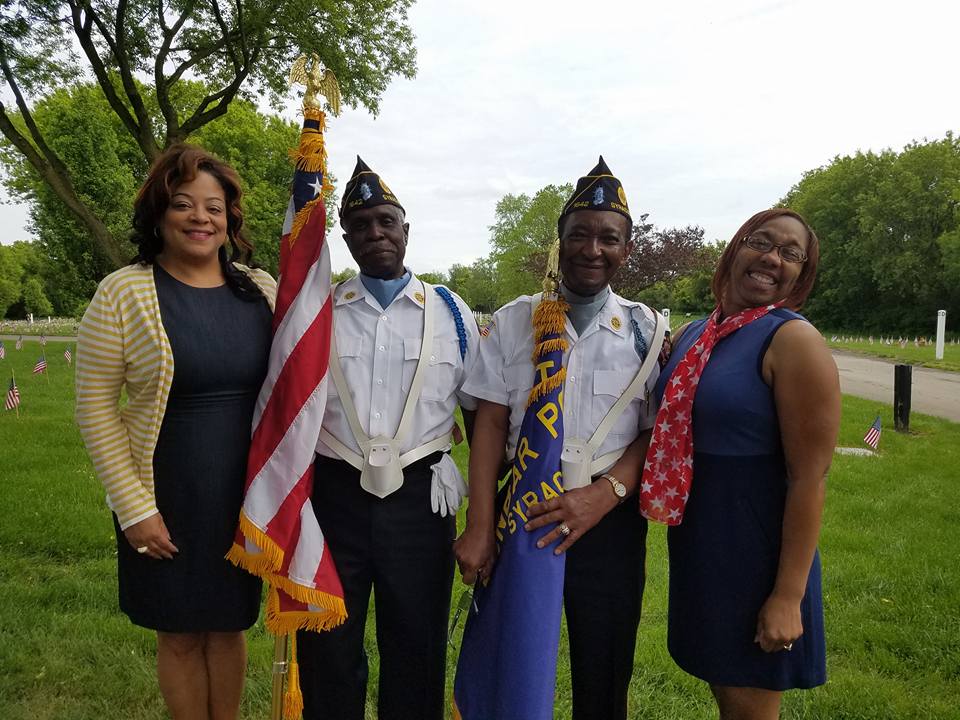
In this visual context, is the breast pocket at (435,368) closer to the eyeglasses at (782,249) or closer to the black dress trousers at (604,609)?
the black dress trousers at (604,609)

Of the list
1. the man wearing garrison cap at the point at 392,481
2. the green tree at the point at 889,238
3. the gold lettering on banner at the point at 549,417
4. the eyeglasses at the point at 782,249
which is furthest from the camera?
the green tree at the point at 889,238

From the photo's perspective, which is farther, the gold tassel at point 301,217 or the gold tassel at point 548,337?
the gold tassel at point 301,217

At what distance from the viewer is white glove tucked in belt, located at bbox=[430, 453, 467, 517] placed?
2.53 metres

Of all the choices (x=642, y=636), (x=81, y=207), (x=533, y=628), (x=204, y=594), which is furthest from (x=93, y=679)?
(x=81, y=207)

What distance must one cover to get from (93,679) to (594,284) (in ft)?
10.4

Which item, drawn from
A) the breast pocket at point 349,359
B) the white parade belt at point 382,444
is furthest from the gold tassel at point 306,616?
the breast pocket at point 349,359

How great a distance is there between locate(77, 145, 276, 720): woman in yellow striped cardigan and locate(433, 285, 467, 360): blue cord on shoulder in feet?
2.45

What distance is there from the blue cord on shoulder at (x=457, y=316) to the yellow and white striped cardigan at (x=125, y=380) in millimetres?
1095

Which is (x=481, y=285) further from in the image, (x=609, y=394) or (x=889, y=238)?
(x=609, y=394)

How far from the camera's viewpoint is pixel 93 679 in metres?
3.28

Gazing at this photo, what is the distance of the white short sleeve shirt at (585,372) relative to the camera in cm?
243

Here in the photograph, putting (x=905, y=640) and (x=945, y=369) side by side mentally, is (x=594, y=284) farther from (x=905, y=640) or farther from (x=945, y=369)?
(x=945, y=369)

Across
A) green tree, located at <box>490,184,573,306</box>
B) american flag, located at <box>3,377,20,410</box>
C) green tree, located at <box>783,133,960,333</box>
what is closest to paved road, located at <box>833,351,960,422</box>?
green tree, located at <box>490,184,573,306</box>

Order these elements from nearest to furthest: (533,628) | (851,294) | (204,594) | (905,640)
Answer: (533,628) → (204,594) → (905,640) → (851,294)
